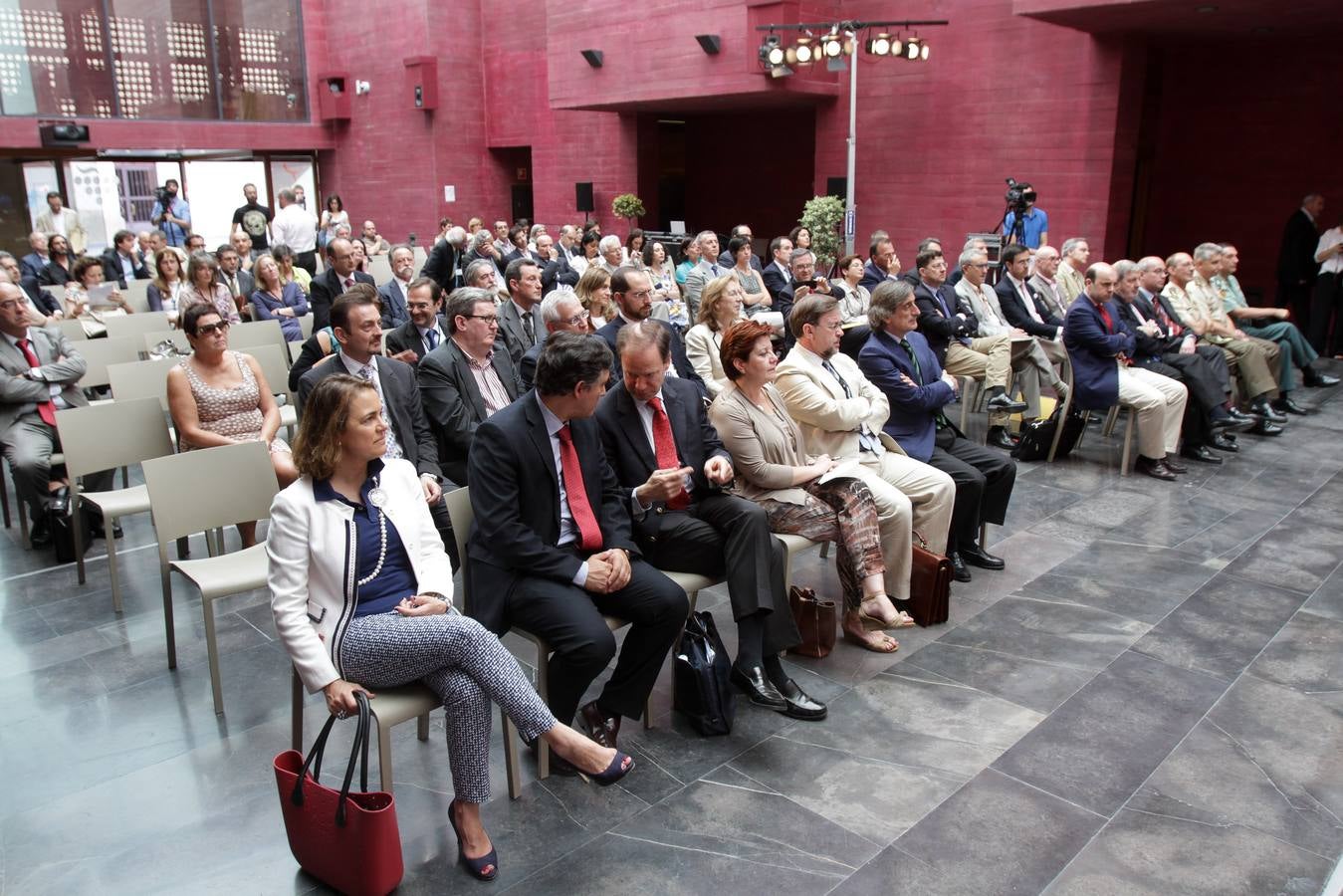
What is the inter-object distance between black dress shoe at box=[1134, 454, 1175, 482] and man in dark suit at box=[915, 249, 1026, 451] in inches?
30.7

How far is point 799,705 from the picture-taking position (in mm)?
3350

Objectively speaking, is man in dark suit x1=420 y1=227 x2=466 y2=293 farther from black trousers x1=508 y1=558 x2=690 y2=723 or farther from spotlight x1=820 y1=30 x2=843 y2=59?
black trousers x1=508 y1=558 x2=690 y2=723

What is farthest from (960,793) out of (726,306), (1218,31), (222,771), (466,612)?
(1218,31)

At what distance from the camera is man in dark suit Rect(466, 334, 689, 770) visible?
2.95 metres

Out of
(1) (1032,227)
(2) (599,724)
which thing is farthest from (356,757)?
(1) (1032,227)

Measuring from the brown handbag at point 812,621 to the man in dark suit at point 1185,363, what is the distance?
12.2ft

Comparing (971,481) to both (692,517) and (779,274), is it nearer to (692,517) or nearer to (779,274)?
(692,517)

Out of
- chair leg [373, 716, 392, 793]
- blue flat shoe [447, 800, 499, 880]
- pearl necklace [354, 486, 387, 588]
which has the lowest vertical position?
blue flat shoe [447, 800, 499, 880]

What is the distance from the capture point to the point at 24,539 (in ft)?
16.3

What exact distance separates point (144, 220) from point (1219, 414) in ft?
51.2

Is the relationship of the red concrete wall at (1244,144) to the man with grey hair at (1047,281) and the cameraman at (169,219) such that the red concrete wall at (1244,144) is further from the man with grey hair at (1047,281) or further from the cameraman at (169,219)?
the cameraman at (169,219)

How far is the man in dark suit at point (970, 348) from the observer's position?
6.49 m

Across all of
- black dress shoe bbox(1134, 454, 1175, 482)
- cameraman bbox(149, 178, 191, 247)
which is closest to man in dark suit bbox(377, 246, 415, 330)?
black dress shoe bbox(1134, 454, 1175, 482)

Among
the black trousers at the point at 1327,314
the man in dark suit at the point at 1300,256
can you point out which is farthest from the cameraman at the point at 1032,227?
the black trousers at the point at 1327,314
